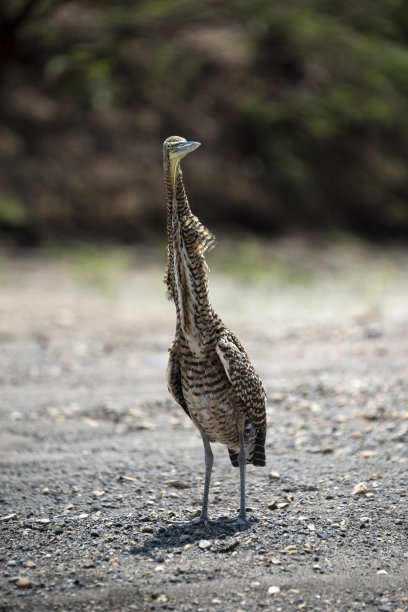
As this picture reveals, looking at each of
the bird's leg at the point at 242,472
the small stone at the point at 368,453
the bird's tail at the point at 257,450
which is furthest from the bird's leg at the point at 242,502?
the small stone at the point at 368,453

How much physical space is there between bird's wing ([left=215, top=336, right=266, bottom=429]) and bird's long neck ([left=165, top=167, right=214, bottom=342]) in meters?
0.18

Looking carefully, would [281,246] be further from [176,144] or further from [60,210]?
[176,144]

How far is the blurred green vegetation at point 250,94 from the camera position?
17.1 meters

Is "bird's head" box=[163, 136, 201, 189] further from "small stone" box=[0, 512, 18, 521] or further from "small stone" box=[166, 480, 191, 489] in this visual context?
"small stone" box=[0, 512, 18, 521]

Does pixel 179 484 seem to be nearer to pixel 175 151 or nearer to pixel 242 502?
pixel 242 502

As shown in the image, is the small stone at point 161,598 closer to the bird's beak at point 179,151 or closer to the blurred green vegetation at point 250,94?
the bird's beak at point 179,151

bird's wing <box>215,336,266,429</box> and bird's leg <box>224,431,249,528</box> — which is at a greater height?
bird's wing <box>215,336,266,429</box>

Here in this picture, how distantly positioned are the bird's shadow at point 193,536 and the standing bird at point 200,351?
3.2 inches

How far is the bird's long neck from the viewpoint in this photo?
4551 mm

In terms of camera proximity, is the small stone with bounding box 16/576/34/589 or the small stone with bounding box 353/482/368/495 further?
the small stone with bounding box 353/482/368/495

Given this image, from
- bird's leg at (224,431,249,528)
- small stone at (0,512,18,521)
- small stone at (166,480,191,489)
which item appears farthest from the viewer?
small stone at (166,480,191,489)

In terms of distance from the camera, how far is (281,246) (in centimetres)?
1736

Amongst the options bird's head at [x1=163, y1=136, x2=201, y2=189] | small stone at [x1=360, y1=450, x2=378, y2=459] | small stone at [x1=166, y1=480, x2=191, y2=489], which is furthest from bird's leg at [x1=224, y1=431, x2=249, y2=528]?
bird's head at [x1=163, y1=136, x2=201, y2=189]

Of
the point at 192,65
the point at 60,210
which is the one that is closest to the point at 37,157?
the point at 60,210
